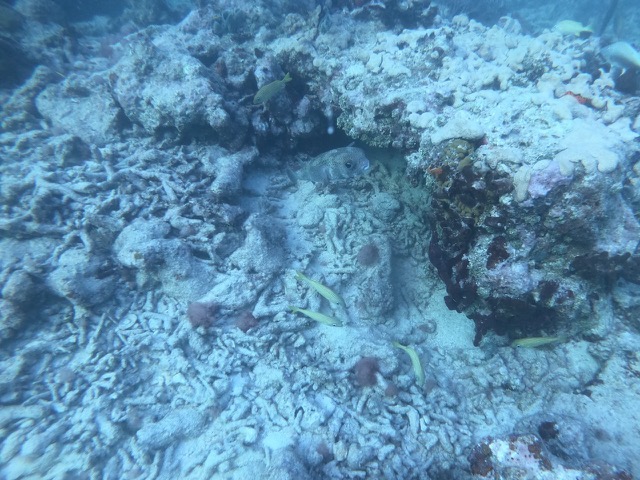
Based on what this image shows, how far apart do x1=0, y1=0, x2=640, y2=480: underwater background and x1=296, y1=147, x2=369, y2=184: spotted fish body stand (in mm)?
38

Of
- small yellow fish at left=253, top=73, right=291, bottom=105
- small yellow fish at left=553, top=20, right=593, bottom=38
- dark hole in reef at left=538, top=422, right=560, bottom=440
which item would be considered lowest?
dark hole in reef at left=538, top=422, right=560, bottom=440

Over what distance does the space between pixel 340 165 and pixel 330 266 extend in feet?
5.55

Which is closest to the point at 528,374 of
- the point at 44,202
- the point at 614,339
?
the point at 614,339

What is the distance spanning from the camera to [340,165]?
4914mm

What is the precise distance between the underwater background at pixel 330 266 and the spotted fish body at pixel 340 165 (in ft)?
0.12

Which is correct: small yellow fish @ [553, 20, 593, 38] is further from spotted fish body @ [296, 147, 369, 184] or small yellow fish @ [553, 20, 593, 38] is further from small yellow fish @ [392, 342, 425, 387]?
small yellow fish @ [392, 342, 425, 387]

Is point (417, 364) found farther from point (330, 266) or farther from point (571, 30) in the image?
point (571, 30)

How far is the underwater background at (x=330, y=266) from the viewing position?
3.56 m

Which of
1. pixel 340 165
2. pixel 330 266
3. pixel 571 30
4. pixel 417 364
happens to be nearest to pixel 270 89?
pixel 340 165

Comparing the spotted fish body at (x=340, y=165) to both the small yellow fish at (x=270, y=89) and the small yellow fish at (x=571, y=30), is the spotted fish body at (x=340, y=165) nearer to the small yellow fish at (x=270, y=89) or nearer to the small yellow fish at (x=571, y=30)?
the small yellow fish at (x=270, y=89)

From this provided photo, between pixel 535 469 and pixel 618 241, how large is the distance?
2596 mm

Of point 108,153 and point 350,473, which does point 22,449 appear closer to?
point 350,473

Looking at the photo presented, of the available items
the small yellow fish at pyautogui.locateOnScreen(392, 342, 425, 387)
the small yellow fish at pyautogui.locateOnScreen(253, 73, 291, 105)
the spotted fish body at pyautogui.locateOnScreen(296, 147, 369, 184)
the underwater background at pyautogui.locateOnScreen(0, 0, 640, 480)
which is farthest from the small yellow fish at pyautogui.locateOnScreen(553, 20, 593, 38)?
the small yellow fish at pyautogui.locateOnScreen(392, 342, 425, 387)

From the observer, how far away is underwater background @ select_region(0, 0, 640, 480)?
356 centimetres
